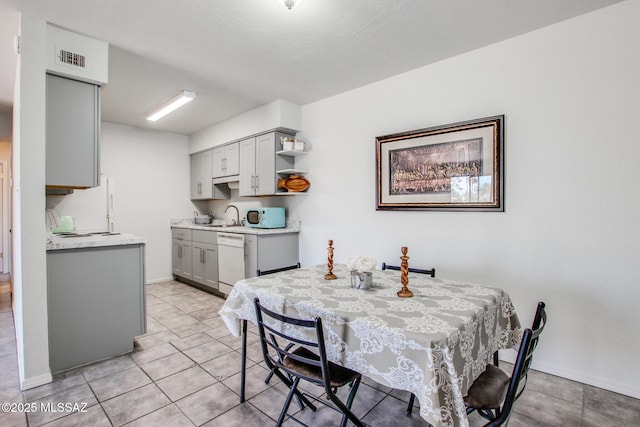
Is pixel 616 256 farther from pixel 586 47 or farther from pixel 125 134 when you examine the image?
pixel 125 134

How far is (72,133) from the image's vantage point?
2.42 m

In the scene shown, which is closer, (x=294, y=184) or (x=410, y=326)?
(x=410, y=326)

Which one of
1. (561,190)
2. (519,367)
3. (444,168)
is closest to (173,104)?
(444,168)

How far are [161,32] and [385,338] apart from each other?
8.64 ft

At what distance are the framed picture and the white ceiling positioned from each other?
27.0 inches

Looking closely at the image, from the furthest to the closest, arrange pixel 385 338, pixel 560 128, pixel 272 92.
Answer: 1. pixel 272 92
2. pixel 560 128
3. pixel 385 338

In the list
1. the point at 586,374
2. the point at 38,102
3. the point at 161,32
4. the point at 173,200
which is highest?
the point at 161,32

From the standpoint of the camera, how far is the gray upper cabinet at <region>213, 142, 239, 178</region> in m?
4.69

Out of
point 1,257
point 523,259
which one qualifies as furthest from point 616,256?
point 1,257

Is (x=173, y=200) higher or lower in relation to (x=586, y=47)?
lower

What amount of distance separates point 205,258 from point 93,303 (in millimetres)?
2137

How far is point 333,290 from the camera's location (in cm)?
183

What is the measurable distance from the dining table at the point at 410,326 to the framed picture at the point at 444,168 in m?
1.00

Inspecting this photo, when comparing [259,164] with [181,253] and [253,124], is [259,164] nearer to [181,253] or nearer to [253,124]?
[253,124]
